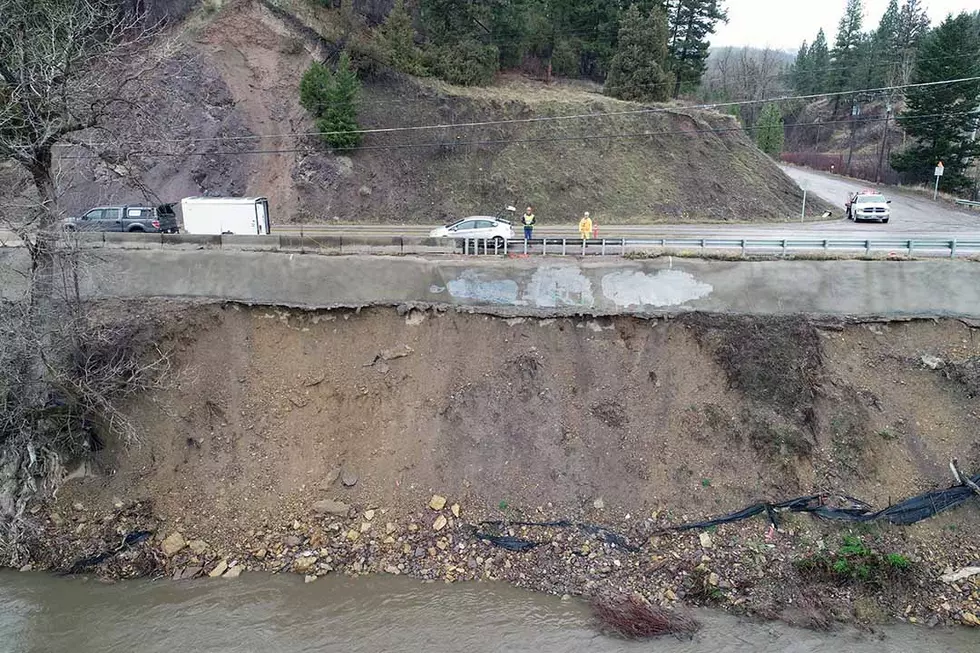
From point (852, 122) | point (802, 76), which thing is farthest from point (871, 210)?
point (802, 76)

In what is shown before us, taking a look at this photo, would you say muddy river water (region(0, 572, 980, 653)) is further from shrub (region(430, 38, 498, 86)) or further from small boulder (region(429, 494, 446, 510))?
shrub (region(430, 38, 498, 86))

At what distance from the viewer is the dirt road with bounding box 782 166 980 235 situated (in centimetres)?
2739

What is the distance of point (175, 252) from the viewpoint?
1591 centimetres

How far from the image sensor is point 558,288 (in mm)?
15477

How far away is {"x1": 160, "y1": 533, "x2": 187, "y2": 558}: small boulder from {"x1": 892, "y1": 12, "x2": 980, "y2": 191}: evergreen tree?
142 feet

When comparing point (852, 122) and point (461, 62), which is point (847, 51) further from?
point (461, 62)

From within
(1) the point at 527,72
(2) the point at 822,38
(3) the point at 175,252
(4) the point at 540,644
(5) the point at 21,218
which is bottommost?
(4) the point at 540,644

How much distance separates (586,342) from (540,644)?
676 cm

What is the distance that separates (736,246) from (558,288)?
16.7 ft

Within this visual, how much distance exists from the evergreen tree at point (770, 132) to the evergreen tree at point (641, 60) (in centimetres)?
2711

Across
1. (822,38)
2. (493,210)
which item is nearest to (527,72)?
(493,210)

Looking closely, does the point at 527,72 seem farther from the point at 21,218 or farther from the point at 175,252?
the point at 21,218

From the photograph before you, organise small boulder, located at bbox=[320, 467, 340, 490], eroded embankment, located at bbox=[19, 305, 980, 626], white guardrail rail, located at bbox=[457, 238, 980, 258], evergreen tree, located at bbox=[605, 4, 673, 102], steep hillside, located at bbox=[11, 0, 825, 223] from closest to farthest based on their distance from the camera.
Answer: eroded embankment, located at bbox=[19, 305, 980, 626], small boulder, located at bbox=[320, 467, 340, 490], white guardrail rail, located at bbox=[457, 238, 980, 258], steep hillside, located at bbox=[11, 0, 825, 223], evergreen tree, located at bbox=[605, 4, 673, 102]


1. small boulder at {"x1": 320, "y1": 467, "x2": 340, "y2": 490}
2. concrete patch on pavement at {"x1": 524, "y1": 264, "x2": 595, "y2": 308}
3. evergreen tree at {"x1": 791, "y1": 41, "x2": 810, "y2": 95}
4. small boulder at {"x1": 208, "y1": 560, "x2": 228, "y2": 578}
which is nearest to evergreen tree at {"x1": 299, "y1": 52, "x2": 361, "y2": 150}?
concrete patch on pavement at {"x1": 524, "y1": 264, "x2": 595, "y2": 308}
